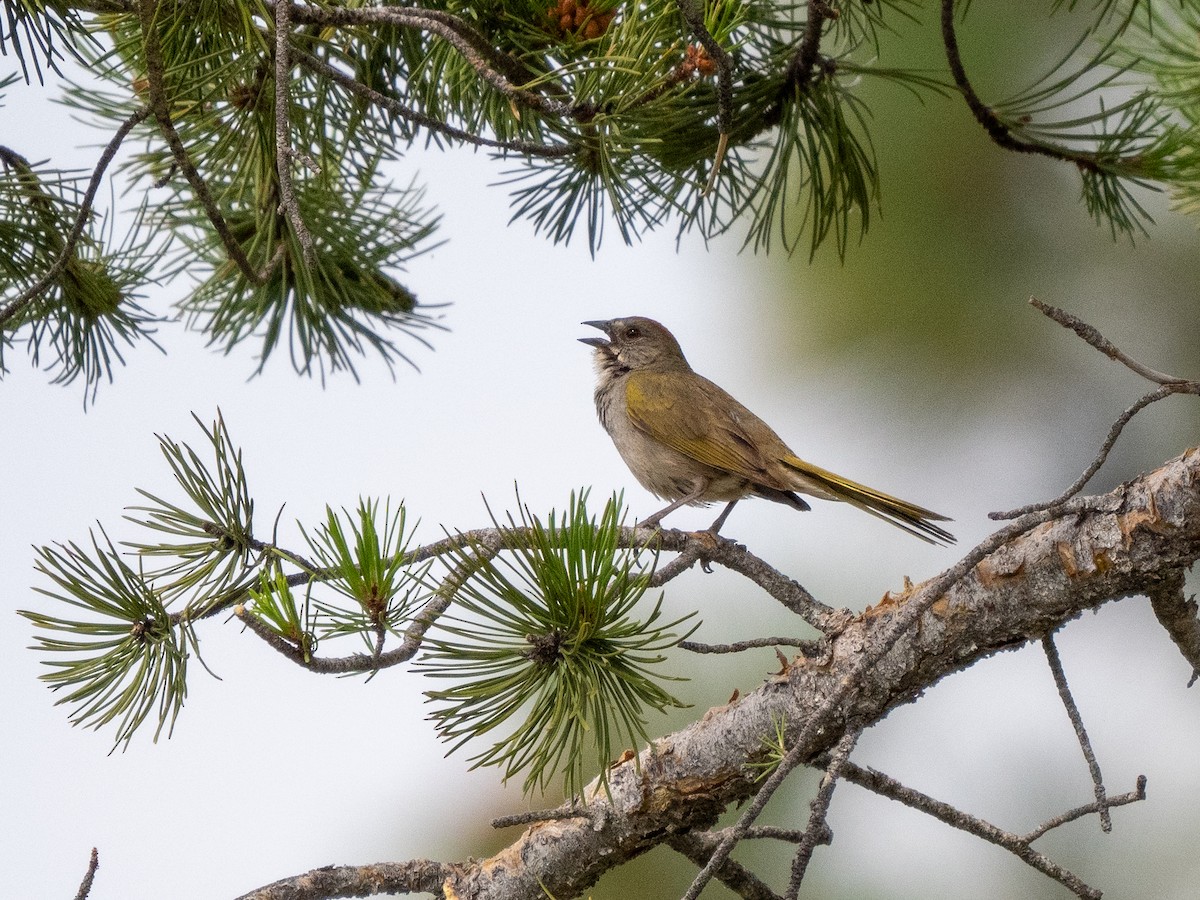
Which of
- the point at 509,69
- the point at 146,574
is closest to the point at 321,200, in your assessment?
the point at 509,69

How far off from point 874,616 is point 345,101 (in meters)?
2.01

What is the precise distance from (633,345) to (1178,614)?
330 centimetres

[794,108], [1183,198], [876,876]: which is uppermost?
[794,108]

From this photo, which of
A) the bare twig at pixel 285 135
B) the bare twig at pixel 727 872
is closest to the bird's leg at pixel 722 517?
the bare twig at pixel 727 872

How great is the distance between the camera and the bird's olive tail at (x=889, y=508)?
326 cm

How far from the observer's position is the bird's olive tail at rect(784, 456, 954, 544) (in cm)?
326

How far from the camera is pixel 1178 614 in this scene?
213 cm

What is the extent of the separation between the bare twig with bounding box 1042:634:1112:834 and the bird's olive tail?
87cm

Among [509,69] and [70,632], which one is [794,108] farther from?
[70,632]

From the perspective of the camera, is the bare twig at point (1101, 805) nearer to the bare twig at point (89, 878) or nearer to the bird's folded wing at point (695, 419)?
the bare twig at point (89, 878)

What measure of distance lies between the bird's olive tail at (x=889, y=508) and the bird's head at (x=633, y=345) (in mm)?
1429

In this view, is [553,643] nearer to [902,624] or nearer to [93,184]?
[902,624]

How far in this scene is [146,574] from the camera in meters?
2.11

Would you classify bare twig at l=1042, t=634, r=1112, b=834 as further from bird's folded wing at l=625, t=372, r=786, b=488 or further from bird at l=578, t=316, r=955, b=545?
bird's folded wing at l=625, t=372, r=786, b=488
